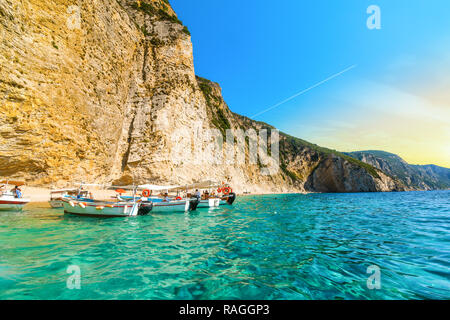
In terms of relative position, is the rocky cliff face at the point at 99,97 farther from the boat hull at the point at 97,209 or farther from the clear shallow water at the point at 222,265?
the clear shallow water at the point at 222,265

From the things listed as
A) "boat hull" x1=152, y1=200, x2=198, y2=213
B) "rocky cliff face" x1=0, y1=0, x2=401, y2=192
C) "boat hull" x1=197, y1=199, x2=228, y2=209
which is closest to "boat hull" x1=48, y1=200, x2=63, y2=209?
"rocky cliff face" x1=0, y1=0, x2=401, y2=192

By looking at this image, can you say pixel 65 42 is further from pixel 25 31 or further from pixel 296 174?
pixel 296 174

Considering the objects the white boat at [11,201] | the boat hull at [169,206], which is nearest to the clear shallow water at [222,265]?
the white boat at [11,201]

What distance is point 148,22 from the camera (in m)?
39.7

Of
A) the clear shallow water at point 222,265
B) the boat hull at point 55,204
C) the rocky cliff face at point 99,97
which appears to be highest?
the rocky cliff face at point 99,97

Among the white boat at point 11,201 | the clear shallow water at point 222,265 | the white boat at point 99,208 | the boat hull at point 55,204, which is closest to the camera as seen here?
the clear shallow water at point 222,265

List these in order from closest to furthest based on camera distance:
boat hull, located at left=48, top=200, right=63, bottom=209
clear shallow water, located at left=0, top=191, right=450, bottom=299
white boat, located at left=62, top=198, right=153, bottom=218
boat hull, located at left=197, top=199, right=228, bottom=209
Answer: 1. clear shallow water, located at left=0, top=191, right=450, bottom=299
2. white boat, located at left=62, top=198, right=153, bottom=218
3. boat hull, located at left=48, top=200, right=63, bottom=209
4. boat hull, located at left=197, top=199, right=228, bottom=209

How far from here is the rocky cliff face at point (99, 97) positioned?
771 inches

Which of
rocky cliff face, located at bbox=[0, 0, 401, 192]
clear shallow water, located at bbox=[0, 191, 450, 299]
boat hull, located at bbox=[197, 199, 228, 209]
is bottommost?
boat hull, located at bbox=[197, 199, 228, 209]

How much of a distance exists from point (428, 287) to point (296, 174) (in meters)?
93.4

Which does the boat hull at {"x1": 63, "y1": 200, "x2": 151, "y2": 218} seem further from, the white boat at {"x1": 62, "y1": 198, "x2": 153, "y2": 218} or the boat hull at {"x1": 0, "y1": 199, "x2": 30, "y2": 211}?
the boat hull at {"x1": 0, "y1": 199, "x2": 30, "y2": 211}

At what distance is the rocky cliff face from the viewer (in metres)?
19.6

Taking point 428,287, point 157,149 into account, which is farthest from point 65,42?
point 428,287
